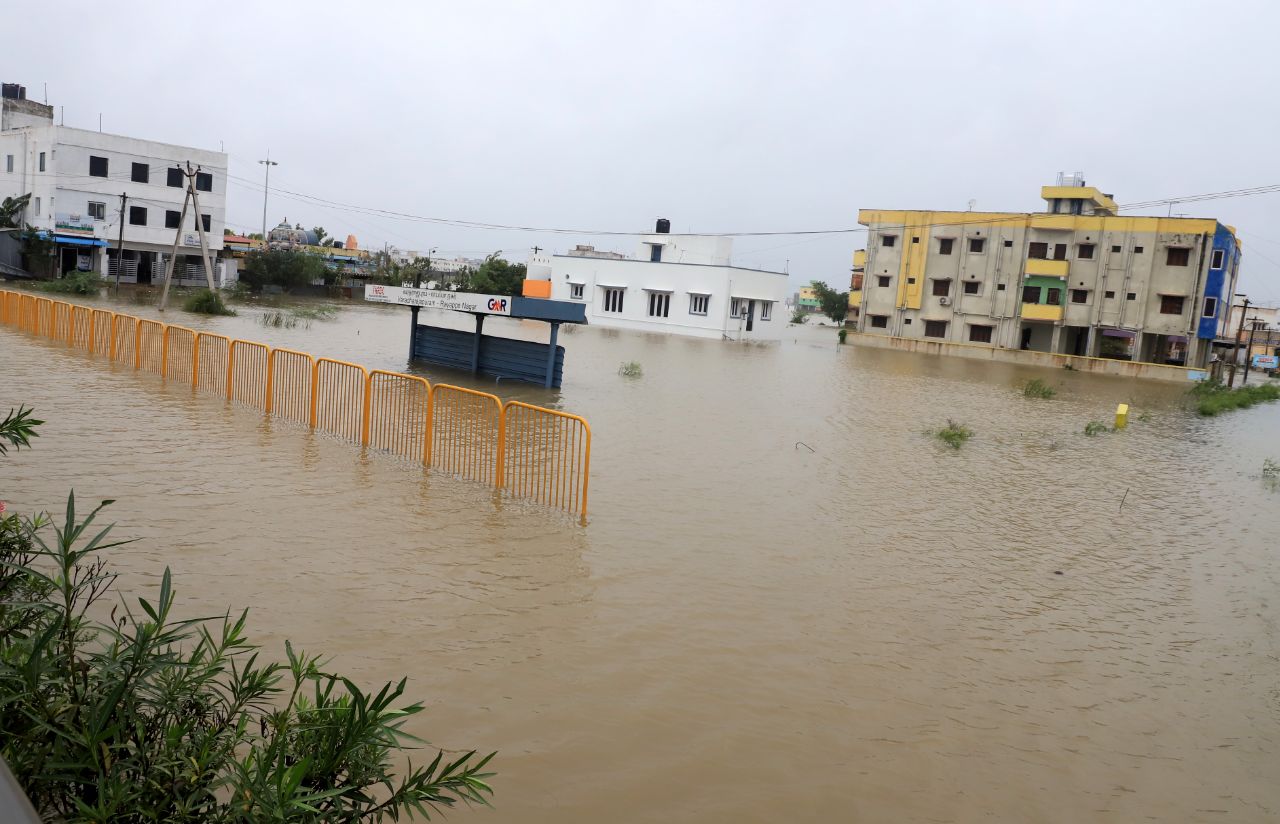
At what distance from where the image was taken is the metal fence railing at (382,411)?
11.5 m

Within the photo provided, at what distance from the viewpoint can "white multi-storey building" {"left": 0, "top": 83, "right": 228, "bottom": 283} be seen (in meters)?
48.1

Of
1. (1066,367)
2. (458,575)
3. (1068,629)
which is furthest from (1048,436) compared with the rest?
(1066,367)

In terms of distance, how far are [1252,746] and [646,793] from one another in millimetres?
4255

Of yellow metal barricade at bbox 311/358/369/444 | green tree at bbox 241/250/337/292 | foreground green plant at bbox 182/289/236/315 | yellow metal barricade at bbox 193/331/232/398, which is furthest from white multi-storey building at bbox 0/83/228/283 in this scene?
yellow metal barricade at bbox 311/358/369/444

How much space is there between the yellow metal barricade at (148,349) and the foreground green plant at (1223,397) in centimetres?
2937

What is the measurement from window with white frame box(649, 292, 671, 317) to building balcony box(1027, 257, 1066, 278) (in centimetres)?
1991

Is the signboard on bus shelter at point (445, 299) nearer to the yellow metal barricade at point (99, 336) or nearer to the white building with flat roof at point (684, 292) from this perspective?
the yellow metal barricade at point (99, 336)

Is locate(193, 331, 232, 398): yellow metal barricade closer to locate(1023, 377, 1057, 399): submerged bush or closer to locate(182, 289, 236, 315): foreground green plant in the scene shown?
locate(182, 289, 236, 315): foreground green plant

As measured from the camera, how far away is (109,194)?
49.6 metres

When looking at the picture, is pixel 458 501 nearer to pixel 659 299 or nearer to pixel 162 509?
pixel 162 509

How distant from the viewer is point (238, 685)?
129 inches

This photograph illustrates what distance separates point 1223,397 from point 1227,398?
0.55 ft

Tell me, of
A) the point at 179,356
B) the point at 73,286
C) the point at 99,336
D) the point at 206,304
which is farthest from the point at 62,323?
the point at 73,286

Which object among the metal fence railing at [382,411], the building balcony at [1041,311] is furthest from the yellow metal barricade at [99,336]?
the building balcony at [1041,311]
